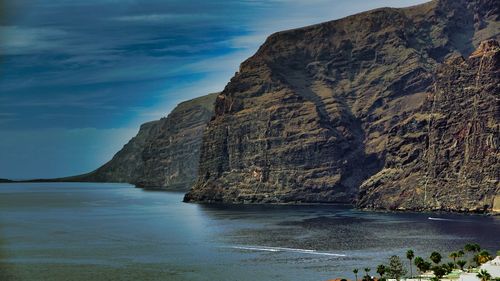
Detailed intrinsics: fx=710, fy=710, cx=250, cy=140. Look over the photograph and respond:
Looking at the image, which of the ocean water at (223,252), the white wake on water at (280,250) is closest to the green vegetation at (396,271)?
the ocean water at (223,252)

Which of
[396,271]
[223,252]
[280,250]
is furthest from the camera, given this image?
[280,250]

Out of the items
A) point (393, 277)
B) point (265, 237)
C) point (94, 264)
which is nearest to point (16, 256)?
point (94, 264)

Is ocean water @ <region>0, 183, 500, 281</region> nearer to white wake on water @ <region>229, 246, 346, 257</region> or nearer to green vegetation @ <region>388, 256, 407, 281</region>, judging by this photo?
white wake on water @ <region>229, 246, 346, 257</region>

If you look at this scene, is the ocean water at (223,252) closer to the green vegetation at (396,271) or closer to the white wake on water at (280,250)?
the white wake on water at (280,250)

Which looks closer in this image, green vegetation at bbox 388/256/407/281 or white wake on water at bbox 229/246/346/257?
green vegetation at bbox 388/256/407/281

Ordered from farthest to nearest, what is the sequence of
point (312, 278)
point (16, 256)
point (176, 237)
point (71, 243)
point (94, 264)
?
point (176, 237)
point (71, 243)
point (16, 256)
point (94, 264)
point (312, 278)

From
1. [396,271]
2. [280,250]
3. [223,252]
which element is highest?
[396,271]

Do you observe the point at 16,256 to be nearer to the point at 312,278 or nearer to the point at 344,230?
the point at 312,278

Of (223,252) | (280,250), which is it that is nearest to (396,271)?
(280,250)

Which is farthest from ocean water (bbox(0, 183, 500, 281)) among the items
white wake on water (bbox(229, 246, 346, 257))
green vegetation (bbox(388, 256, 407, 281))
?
green vegetation (bbox(388, 256, 407, 281))

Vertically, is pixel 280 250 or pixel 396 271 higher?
pixel 396 271

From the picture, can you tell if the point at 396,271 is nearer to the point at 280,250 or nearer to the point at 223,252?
the point at 280,250
